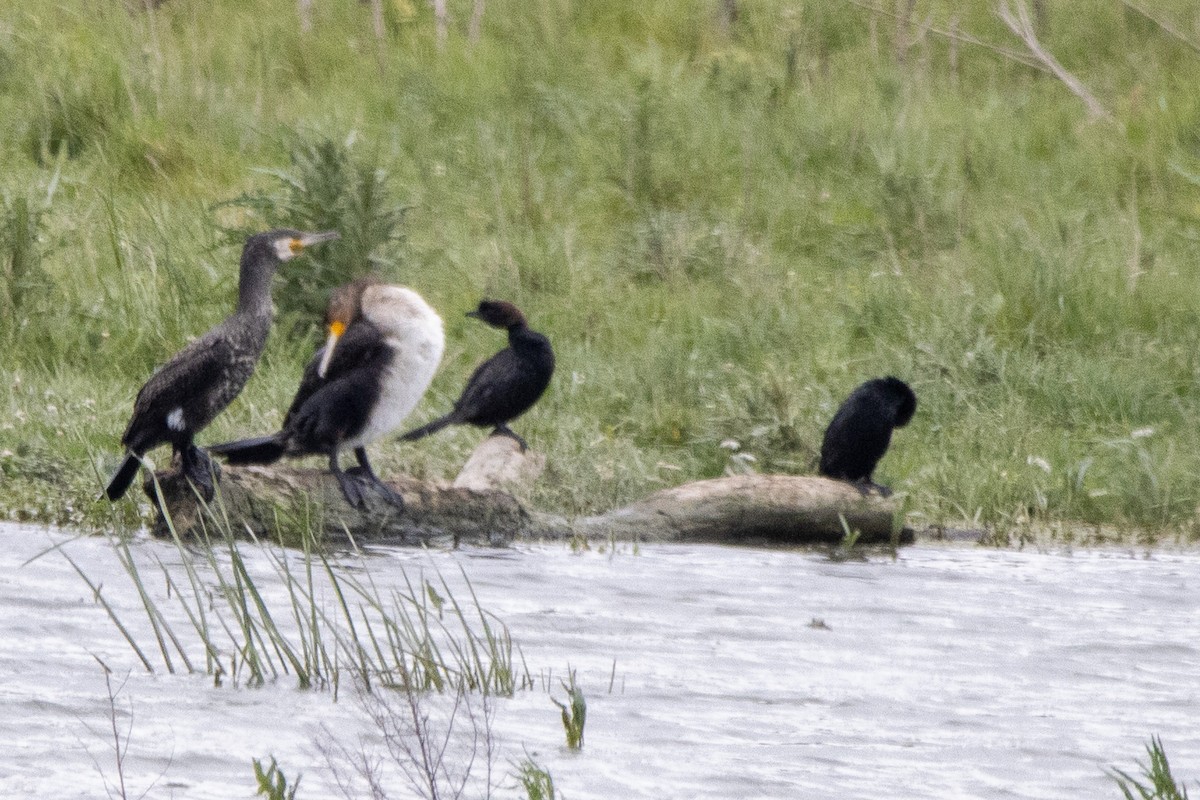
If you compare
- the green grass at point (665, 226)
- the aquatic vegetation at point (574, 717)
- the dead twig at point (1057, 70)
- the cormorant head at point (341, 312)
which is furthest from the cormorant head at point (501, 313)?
the aquatic vegetation at point (574, 717)

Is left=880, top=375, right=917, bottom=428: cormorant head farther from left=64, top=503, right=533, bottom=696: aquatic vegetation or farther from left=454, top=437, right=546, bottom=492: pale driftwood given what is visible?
left=64, top=503, right=533, bottom=696: aquatic vegetation

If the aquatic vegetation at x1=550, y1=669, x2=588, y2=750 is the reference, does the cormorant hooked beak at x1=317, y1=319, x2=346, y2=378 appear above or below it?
above

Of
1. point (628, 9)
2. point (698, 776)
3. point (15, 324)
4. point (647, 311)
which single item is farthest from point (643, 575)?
point (628, 9)

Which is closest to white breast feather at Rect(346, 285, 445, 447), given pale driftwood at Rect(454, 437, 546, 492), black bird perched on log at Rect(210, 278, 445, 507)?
Result: black bird perched on log at Rect(210, 278, 445, 507)

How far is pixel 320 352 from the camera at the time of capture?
668 centimetres

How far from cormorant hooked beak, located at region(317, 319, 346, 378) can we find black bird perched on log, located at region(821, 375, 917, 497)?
1882mm

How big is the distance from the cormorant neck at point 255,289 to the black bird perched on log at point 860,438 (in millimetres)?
2149

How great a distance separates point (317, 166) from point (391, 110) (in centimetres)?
317

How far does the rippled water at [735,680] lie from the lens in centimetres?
387

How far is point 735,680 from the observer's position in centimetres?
469

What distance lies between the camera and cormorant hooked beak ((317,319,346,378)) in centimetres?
646

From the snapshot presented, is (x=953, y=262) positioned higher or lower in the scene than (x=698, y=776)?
higher

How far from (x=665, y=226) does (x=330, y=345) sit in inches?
135

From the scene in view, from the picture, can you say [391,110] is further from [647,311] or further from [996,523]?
[996,523]
